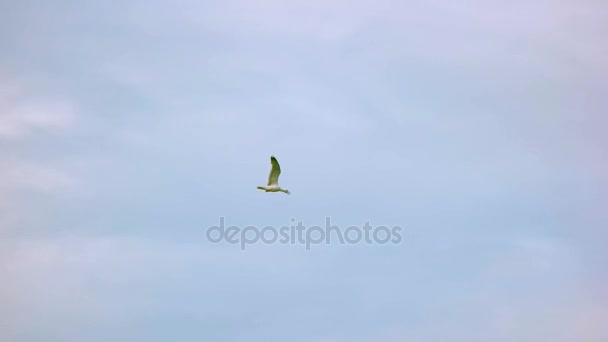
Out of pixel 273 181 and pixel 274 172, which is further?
pixel 273 181

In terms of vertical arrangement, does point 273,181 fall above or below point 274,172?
below

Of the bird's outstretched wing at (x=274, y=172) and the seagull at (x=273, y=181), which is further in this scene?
the seagull at (x=273, y=181)

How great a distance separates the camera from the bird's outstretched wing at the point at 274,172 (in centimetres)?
19350

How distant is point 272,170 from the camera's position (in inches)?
7721

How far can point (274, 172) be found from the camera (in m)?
197

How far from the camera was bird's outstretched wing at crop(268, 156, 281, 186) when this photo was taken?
193500mm

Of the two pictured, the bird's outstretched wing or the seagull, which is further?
the seagull
